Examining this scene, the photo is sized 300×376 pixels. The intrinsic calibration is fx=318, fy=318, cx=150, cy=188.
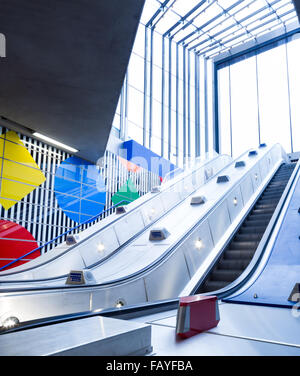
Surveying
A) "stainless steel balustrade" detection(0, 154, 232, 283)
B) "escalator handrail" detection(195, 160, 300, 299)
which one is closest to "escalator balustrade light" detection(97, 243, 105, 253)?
"stainless steel balustrade" detection(0, 154, 232, 283)

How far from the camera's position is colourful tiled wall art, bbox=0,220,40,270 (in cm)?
921

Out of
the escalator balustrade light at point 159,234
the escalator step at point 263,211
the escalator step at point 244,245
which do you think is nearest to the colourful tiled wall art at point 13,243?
the escalator balustrade light at point 159,234

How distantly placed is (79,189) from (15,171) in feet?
10.2

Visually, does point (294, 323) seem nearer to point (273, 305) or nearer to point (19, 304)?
point (273, 305)

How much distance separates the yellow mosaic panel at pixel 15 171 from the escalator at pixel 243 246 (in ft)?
21.5

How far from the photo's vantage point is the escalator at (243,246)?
5.69 m

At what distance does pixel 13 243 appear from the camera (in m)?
9.55

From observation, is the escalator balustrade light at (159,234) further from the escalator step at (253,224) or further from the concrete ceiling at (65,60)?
the concrete ceiling at (65,60)

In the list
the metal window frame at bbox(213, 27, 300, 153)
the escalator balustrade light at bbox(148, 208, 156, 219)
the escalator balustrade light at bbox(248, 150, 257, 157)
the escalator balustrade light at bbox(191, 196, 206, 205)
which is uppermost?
the metal window frame at bbox(213, 27, 300, 153)

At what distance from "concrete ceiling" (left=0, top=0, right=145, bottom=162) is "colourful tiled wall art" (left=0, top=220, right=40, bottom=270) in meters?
3.10

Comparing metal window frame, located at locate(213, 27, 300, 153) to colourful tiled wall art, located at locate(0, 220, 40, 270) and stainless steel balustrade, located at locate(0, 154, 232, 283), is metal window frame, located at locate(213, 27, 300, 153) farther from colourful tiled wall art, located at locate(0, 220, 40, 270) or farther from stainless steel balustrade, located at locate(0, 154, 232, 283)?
colourful tiled wall art, located at locate(0, 220, 40, 270)

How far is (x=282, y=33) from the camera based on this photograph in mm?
20984

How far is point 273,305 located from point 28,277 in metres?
5.06
